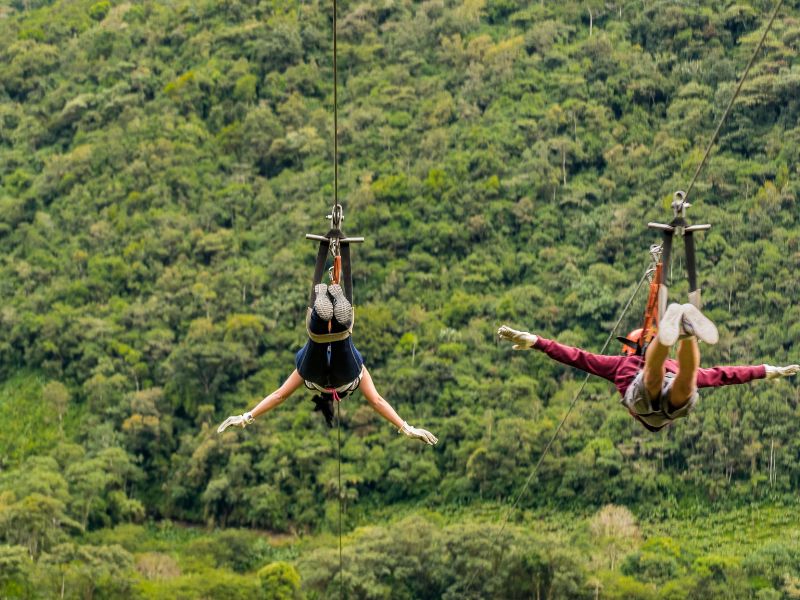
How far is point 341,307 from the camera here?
29.1ft

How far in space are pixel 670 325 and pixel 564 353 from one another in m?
1.09

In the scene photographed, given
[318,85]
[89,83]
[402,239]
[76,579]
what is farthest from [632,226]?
[89,83]

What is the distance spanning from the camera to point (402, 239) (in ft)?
138

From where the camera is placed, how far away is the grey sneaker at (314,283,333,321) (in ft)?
29.0

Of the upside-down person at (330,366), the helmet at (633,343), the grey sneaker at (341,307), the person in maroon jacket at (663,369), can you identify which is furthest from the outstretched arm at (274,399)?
the helmet at (633,343)

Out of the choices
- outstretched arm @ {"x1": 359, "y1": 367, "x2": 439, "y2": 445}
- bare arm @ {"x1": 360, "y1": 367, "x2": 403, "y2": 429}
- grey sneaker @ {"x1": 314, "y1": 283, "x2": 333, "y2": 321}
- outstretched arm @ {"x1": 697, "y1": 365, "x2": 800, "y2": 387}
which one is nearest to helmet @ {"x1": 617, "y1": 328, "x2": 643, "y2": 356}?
outstretched arm @ {"x1": 697, "y1": 365, "x2": 800, "y2": 387}

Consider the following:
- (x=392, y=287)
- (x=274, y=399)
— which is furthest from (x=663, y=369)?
(x=392, y=287)

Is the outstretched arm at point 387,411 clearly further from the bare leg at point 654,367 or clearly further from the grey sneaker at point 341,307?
the bare leg at point 654,367

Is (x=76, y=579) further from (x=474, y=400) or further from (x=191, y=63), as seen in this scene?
(x=191, y=63)

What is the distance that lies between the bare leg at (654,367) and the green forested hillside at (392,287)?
66.5 feet

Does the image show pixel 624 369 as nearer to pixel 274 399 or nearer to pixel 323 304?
pixel 323 304

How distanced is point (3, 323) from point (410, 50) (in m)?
17.3

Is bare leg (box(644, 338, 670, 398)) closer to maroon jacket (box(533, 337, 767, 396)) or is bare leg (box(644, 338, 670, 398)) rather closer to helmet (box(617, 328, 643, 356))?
maroon jacket (box(533, 337, 767, 396))

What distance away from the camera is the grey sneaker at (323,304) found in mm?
8828
